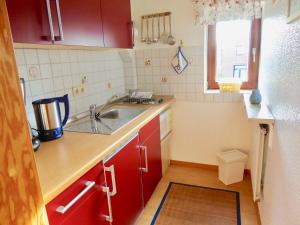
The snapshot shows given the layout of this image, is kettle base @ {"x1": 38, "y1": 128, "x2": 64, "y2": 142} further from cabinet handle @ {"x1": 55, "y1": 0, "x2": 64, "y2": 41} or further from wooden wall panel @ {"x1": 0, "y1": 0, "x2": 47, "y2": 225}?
wooden wall panel @ {"x1": 0, "y1": 0, "x2": 47, "y2": 225}

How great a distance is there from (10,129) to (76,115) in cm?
119

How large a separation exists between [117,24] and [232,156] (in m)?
1.66

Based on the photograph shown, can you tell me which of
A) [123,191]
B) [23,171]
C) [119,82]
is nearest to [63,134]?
[123,191]

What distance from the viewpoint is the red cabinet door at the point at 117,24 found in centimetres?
162

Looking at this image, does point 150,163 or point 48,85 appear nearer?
point 48,85

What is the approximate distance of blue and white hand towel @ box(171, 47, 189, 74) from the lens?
7.51 feet

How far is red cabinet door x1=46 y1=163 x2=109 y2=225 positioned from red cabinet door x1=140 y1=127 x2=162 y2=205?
58 cm

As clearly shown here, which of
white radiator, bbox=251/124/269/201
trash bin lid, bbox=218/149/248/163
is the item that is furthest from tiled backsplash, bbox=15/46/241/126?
white radiator, bbox=251/124/269/201

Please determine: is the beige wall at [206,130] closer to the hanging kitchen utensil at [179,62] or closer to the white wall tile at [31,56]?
the hanging kitchen utensil at [179,62]

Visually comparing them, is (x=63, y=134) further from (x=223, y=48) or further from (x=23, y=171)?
(x=223, y=48)

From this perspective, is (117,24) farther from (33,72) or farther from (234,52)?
(234,52)

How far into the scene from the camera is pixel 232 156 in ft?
7.34

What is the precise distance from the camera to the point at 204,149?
2.52 meters

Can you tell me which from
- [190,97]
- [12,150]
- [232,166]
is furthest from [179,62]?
[12,150]
